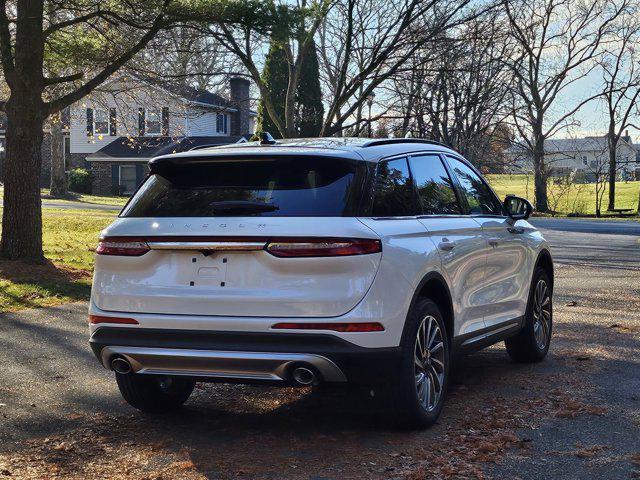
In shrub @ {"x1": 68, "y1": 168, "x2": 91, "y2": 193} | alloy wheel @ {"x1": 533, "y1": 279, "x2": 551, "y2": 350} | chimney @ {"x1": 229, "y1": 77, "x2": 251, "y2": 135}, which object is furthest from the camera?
chimney @ {"x1": 229, "y1": 77, "x2": 251, "y2": 135}

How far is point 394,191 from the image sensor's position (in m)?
6.06

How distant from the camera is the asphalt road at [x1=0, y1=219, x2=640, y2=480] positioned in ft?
17.0

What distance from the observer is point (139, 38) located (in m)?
16.9

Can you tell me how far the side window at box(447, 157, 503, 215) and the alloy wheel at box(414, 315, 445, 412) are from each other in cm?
153

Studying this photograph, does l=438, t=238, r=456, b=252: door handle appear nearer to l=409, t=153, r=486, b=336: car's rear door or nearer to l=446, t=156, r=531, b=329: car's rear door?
l=409, t=153, r=486, b=336: car's rear door

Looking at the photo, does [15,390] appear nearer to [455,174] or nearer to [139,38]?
[455,174]

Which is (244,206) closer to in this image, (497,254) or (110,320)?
(110,320)

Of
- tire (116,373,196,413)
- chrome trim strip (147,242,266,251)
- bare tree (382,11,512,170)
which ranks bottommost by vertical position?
tire (116,373,196,413)

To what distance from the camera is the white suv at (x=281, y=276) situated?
529 centimetres

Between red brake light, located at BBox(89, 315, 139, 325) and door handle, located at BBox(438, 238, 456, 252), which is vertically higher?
door handle, located at BBox(438, 238, 456, 252)

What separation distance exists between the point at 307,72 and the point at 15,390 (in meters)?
34.1

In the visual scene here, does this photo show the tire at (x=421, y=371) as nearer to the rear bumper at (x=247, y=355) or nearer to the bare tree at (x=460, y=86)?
the rear bumper at (x=247, y=355)

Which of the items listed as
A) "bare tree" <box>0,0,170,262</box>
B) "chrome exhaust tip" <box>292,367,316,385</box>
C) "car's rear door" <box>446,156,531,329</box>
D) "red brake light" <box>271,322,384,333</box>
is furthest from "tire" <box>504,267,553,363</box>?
"bare tree" <box>0,0,170,262</box>

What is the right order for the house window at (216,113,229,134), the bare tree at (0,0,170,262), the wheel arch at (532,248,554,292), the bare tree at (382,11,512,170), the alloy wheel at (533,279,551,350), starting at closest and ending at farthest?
1. the alloy wheel at (533,279,551,350)
2. the wheel arch at (532,248,554,292)
3. the bare tree at (0,0,170,262)
4. the bare tree at (382,11,512,170)
5. the house window at (216,113,229,134)
